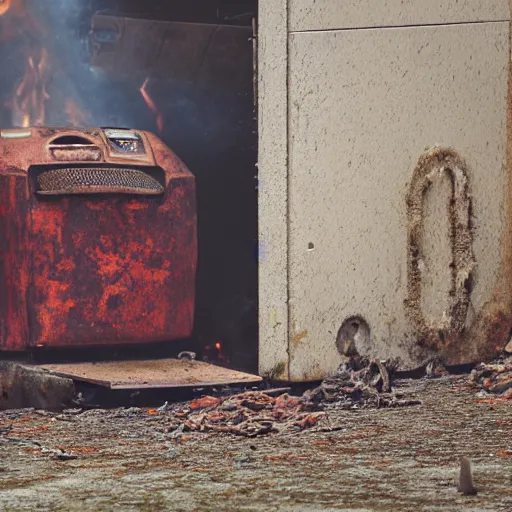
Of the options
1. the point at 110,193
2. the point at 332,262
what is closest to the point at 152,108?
the point at 110,193

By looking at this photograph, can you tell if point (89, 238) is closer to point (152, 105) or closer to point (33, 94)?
point (152, 105)

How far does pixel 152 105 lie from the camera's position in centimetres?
886

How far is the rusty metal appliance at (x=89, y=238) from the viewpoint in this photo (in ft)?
21.1

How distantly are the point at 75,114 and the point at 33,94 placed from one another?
40cm

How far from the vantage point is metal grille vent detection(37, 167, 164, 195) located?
252 inches

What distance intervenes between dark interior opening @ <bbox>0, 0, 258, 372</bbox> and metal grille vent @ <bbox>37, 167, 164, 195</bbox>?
1.26 m

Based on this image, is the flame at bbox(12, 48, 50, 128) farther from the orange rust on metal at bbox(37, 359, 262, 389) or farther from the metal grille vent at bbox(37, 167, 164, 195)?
the orange rust on metal at bbox(37, 359, 262, 389)

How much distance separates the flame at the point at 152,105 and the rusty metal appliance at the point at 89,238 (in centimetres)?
196

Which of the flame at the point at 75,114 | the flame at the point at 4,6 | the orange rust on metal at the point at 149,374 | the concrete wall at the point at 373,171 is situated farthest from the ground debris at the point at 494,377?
the flame at the point at 4,6

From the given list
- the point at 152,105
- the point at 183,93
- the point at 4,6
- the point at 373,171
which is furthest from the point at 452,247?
the point at 4,6

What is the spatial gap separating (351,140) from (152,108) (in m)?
2.83

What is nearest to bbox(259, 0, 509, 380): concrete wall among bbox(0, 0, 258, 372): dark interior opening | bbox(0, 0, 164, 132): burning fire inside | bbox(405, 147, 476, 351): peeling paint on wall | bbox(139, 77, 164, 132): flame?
bbox(405, 147, 476, 351): peeling paint on wall

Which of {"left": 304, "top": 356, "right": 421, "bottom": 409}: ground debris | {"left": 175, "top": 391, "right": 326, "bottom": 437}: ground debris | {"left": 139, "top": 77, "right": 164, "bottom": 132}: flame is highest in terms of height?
{"left": 139, "top": 77, "right": 164, "bottom": 132}: flame

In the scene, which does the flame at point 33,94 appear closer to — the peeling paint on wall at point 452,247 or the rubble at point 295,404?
the peeling paint on wall at point 452,247
